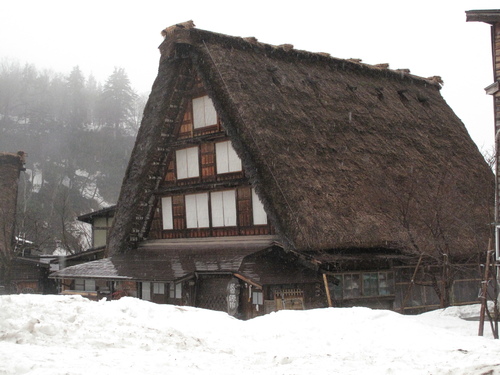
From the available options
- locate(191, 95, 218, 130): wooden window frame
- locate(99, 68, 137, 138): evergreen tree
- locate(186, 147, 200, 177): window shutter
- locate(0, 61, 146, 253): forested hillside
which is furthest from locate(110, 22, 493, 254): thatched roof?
locate(99, 68, 137, 138): evergreen tree

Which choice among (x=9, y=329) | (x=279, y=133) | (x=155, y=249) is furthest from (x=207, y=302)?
(x=9, y=329)

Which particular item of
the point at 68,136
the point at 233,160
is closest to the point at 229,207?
the point at 233,160

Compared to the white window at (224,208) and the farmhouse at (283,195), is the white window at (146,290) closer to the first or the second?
the farmhouse at (283,195)

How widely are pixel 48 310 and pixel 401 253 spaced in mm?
11786

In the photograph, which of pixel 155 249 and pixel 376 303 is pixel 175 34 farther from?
pixel 376 303

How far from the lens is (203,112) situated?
2058cm

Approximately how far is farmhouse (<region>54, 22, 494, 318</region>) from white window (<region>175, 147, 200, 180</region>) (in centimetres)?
7

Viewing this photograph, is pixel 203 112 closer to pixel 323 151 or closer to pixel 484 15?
pixel 323 151

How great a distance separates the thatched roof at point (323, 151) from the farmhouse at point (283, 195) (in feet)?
0.19

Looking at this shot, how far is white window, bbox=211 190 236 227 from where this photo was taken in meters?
19.5

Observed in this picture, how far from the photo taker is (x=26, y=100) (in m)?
80.3

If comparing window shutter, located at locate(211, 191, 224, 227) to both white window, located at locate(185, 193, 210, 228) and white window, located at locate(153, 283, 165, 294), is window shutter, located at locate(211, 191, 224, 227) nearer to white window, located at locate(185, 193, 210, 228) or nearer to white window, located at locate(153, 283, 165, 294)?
white window, located at locate(185, 193, 210, 228)

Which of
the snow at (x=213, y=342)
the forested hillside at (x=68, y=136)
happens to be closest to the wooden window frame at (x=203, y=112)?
the snow at (x=213, y=342)

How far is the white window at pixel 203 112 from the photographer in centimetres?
2025
